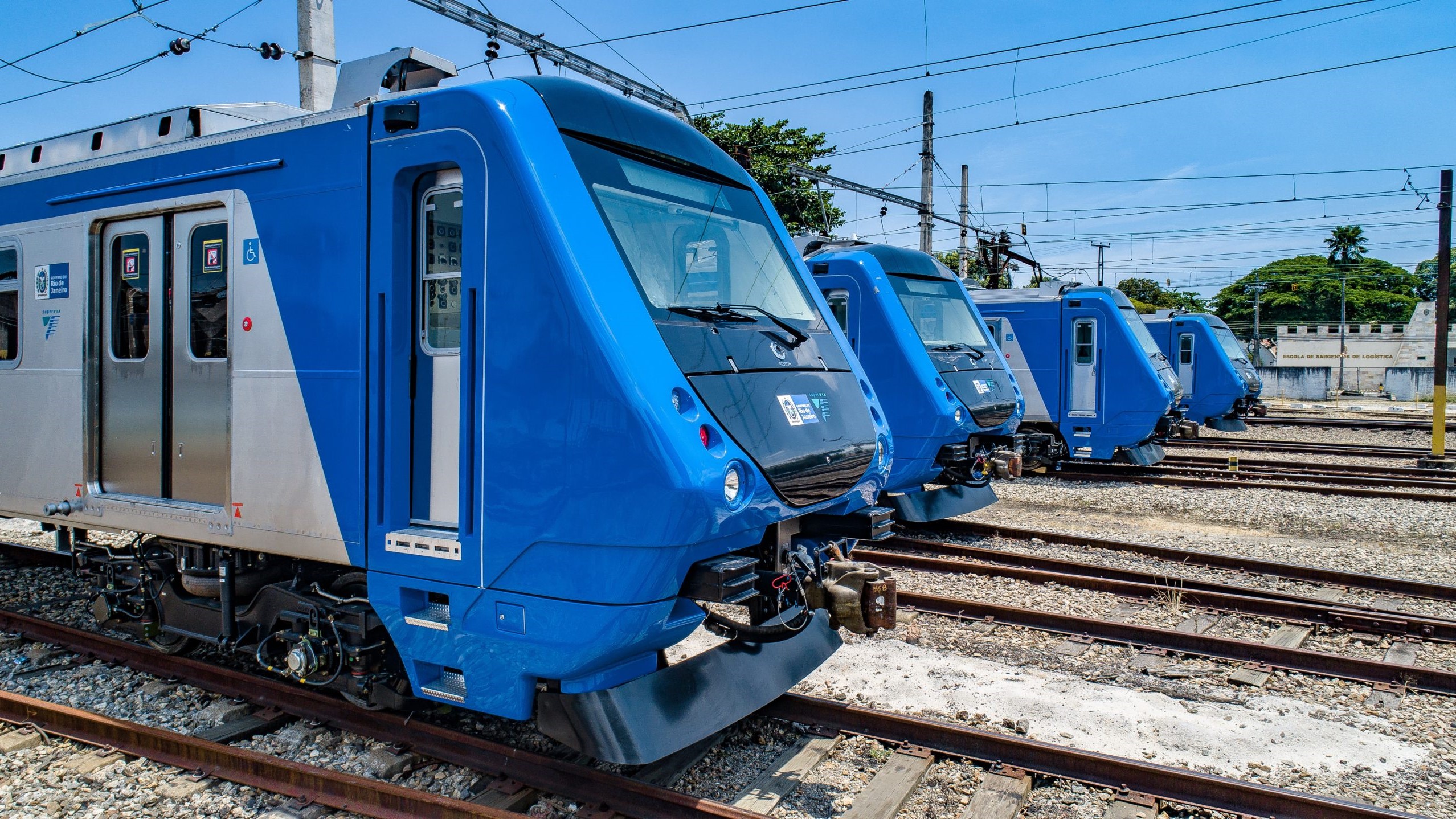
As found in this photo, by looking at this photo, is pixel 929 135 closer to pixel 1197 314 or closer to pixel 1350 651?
pixel 1197 314

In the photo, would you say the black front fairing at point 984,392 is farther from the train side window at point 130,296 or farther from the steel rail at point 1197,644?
the train side window at point 130,296

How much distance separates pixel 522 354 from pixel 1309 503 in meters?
13.7

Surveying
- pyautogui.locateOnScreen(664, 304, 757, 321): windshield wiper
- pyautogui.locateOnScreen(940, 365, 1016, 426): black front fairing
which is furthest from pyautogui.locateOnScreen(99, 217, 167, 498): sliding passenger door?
pyautogui.locateOnScreen(940, 365, 1016, 426): black front fairing

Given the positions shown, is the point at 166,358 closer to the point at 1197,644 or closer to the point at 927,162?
the point at 1197,644

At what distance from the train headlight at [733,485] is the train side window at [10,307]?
542 cm

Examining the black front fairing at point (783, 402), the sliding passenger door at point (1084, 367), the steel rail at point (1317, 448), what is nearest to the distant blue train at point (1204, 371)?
the steel rail at point (1317, 448)

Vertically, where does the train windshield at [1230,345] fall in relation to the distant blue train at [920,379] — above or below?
above

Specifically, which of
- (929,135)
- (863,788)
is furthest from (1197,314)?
(863,788)

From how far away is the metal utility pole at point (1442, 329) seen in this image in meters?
18.7

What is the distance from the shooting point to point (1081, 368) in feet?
51.8

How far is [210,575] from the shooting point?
532 centimetres

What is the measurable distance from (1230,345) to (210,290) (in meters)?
27.0

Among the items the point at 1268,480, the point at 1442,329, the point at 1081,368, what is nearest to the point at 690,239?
the point at 1081,368

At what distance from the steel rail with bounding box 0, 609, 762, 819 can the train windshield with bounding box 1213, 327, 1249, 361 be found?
2439cm
